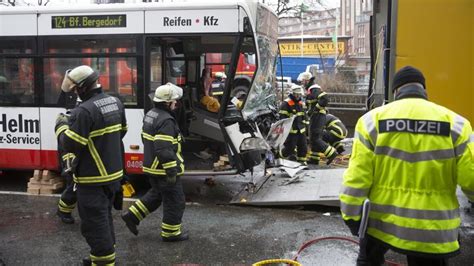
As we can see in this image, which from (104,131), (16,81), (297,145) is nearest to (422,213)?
(104,131)

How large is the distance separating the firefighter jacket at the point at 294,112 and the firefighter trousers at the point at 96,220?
576 cm

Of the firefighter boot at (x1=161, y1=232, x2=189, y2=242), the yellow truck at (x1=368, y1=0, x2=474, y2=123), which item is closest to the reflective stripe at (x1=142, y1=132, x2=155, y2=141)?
the firefighter boot at (x1=161, y1=232, x2=189, y2=242)

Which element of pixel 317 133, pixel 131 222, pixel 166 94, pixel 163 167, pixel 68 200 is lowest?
pixel 131 222

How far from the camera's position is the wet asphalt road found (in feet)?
17.0

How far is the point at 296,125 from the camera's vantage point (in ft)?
33.3

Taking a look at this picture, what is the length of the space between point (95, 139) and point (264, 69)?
12.4 ft

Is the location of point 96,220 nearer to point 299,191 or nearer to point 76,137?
point 76,137

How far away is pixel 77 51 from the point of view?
7656 millimetres

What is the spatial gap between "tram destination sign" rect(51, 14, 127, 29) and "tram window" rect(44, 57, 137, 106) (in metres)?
0.47

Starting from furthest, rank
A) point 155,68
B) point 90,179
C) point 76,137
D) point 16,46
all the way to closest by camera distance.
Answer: point 16,46, point 155,68, point 90,179, point 76,137

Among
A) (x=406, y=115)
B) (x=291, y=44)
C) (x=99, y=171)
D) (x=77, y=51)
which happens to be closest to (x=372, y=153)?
(x=406, y=115)

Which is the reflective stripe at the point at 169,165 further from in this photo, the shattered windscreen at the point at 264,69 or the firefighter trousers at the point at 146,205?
the shattered windscreen at the point at 264,69

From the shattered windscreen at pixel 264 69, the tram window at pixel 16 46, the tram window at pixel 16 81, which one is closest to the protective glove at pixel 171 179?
the shattered windscreen at pixel 264 69

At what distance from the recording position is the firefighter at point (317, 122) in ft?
33.2
